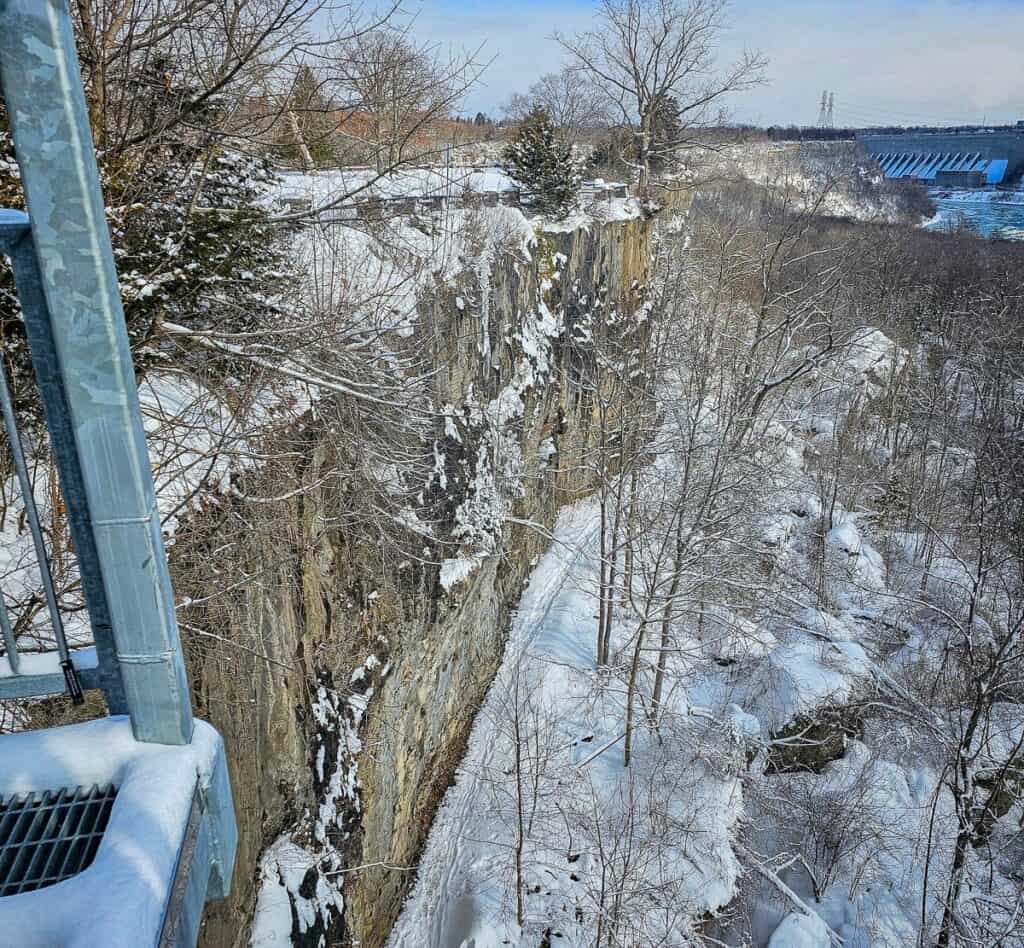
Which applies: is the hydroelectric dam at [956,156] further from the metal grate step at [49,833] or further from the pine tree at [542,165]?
the metal grate step at [49,833]

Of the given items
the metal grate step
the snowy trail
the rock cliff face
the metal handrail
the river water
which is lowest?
the snowy trail

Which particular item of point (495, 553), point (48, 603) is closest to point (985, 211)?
point (495, 553)

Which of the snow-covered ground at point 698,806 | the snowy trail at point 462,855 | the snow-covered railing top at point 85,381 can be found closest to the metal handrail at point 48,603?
the snow-covered railing top at point 85,381

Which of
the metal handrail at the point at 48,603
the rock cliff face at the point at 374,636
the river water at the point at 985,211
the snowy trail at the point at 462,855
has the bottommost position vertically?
the snowy trail at the point at 462,855

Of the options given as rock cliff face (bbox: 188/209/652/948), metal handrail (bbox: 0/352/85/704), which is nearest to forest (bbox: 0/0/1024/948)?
rock cliff face (bbox: 188/209/652/948)

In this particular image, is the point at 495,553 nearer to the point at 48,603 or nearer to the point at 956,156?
the point at 48,603

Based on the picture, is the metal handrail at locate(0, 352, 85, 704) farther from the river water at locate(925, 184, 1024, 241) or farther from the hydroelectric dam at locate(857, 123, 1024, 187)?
the hydroelectric dam at locate(857, 123, 1024, 187)
